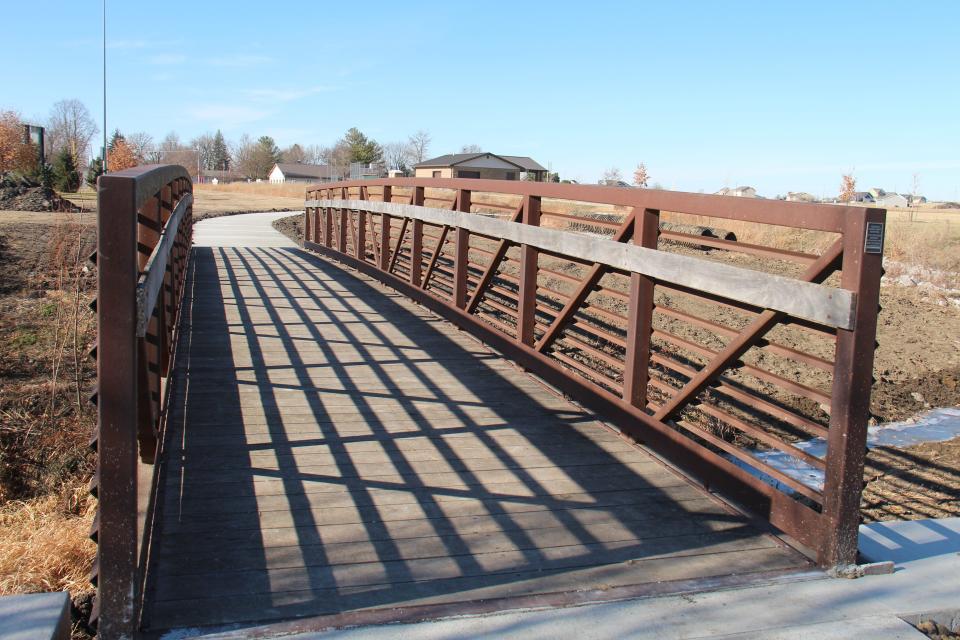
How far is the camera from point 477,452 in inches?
180

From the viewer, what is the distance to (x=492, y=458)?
14.7ft

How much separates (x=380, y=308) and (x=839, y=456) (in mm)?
6496

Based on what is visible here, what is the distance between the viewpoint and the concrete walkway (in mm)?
2709

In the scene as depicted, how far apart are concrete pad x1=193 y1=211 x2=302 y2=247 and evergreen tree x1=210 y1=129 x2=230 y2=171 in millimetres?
129615

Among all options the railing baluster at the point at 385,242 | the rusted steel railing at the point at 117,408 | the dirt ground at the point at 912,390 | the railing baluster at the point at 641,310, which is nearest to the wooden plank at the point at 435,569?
the rusted steel railing at the point at 117,408

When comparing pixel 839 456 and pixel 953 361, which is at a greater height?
pixel 839 456

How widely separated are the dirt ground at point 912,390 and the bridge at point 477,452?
2.83m

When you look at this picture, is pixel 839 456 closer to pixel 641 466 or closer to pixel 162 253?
pixel 641 466

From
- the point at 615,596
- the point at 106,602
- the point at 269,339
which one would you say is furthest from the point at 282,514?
the point at 269,339

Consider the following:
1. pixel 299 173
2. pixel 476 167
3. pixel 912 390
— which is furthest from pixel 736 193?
pixel 299 173

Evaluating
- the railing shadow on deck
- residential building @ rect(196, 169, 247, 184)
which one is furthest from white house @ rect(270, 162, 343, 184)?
the railing shadow on deck

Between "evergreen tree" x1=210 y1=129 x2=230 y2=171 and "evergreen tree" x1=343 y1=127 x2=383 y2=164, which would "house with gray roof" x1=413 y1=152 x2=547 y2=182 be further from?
"evergreen tree" x1=210 y1=129 x2=230 y2=171

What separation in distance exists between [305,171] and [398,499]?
131857mm

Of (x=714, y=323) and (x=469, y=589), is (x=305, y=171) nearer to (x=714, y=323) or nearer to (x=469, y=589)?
(x=714, y=323)
